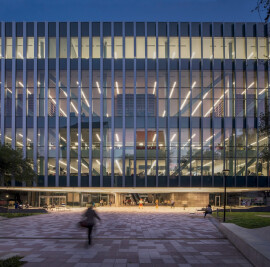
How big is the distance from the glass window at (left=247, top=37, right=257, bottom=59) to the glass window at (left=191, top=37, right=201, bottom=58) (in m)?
6.39

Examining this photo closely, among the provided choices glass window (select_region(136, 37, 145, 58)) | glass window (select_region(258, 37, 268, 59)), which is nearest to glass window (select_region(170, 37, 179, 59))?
glass window (select_region(136, 37, 145, 58))

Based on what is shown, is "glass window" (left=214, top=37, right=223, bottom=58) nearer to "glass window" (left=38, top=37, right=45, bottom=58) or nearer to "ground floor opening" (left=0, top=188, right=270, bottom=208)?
"ground floor opening" (left=0, top=188, right=270, bottom=208)

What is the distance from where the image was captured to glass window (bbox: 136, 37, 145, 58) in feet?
117

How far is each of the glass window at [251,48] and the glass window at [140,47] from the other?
13.6 m

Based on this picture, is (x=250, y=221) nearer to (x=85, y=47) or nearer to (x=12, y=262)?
(x=12, y=262)

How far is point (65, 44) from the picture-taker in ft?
117

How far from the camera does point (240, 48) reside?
35812 millimetres

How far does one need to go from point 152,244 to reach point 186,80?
27002mm

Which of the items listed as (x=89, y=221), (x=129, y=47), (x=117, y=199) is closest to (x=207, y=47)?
(x=129, y=47)

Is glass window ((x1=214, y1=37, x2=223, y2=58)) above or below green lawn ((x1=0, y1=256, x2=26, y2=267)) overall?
above

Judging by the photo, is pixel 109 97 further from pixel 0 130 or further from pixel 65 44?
pixel 0 130

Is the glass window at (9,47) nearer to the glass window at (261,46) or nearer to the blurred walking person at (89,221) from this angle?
the blurred walking person at (89,221)

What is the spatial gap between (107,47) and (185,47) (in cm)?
1012

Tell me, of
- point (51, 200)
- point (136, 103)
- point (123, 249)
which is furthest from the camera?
point (51, 200)
